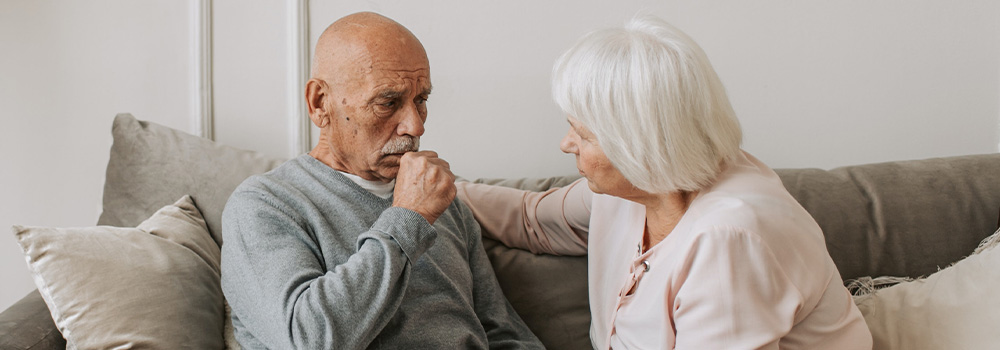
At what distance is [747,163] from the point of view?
145 cm

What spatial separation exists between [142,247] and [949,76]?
2223 millimetres

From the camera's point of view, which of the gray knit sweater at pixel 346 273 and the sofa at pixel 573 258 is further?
the sofa at pixel 573 258

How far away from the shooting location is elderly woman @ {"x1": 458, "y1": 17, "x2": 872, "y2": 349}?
1216 mm

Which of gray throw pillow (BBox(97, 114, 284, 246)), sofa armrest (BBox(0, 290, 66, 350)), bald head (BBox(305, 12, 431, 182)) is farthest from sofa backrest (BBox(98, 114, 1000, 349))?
bald head (BBox(305, 12, 431, 182))

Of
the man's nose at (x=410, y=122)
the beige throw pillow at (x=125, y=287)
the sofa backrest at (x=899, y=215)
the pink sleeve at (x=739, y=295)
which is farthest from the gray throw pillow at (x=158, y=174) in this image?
the sofa backrest at (x=899, y=215)

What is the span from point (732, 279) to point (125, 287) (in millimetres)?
1139

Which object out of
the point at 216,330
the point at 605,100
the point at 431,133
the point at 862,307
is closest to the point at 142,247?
the point at 216,330

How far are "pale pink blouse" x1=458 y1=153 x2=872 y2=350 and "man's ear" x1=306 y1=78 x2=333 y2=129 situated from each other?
66 centimetres

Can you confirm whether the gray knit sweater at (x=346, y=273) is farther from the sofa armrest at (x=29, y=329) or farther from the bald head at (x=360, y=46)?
the sofa armrest at (x=29, y=329)

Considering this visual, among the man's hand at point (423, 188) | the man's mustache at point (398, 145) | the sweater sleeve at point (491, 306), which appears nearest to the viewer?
the man's hand at point (423, 188)

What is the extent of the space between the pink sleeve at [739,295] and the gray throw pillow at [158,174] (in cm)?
112

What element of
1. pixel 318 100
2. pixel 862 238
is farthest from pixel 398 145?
pixel 862 238

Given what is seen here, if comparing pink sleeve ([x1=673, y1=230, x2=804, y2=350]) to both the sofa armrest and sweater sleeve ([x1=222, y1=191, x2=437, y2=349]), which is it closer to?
sweater sleeve ([x1=222, y1=191, x2=437, y2=349])

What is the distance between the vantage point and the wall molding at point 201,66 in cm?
203
